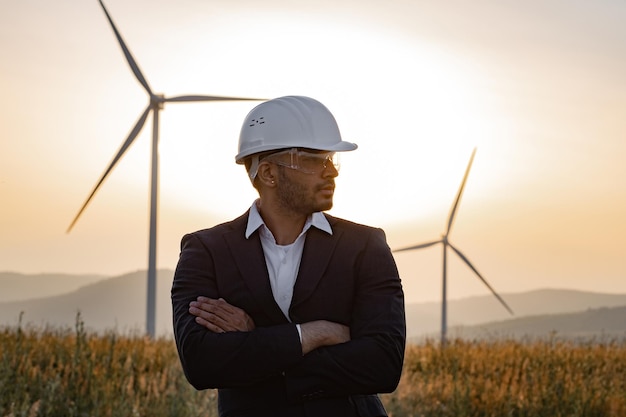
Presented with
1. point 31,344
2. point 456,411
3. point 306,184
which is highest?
point 306,184

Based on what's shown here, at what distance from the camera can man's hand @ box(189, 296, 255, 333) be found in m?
3.93

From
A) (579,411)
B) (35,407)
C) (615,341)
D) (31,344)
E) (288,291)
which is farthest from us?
(615,341)

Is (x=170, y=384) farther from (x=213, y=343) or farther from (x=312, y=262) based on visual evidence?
(x=312, y=262)

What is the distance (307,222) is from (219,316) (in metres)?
0.52

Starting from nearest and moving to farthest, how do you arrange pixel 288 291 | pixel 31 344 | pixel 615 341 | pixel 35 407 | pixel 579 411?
pixel 288 291 → pixel 35 407 → pixel 579 411 → pixel 31 344 → pixel 615 341

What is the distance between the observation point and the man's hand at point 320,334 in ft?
12.7

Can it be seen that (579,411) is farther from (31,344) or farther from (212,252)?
(212,252)

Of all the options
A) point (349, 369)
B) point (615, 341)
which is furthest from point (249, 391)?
point (615, 341)

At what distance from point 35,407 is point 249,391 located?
20.1ft

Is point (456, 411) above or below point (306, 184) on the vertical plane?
below

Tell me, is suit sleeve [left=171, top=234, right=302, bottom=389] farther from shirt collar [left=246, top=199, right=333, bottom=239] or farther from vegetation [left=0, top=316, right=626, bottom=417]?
vegetation [left=0, top=316, right=626, bottom=417]

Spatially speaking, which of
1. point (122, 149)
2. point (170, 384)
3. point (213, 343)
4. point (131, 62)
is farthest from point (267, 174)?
point (131, 62)

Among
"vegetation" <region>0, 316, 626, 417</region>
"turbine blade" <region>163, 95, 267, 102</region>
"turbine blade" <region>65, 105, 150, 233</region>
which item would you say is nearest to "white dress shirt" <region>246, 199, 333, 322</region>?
"vegetation" <region>0, 316, 626, 417</region>

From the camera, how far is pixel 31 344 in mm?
14234
